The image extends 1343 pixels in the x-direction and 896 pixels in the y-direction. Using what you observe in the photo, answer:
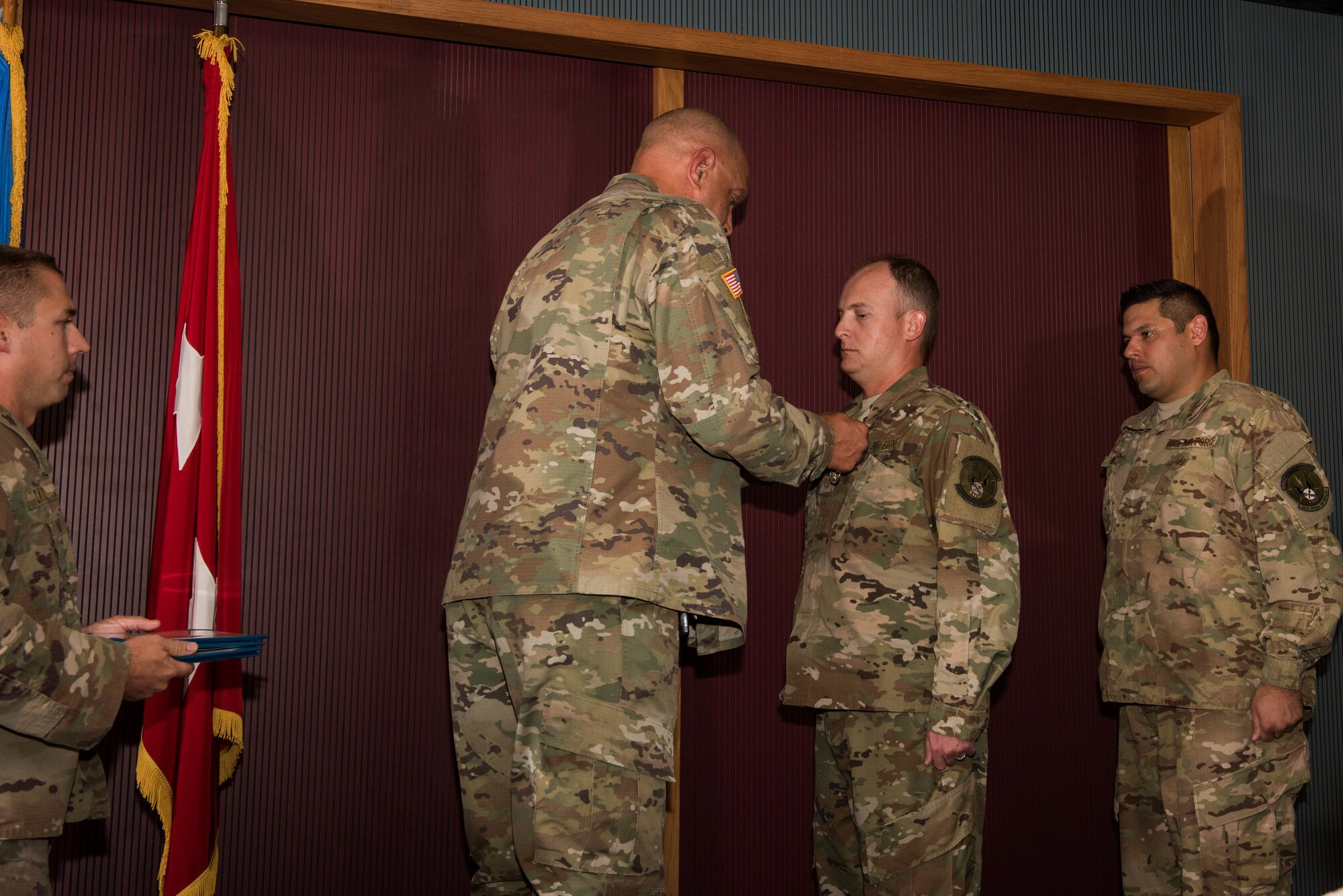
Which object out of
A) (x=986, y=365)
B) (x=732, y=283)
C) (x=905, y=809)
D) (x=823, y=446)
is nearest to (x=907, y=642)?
(x=905, y=809)

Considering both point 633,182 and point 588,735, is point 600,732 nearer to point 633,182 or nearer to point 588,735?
point 588,735

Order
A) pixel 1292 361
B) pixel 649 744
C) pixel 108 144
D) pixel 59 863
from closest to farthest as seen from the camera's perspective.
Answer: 1. pixel 649 744
2. pixel 59 863
3. pixel 108 144
4. pixel 1292 361

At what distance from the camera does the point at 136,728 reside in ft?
9.11

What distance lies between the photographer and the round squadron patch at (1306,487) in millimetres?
2715

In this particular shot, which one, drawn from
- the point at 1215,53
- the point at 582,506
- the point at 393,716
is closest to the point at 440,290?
the point at 393,716

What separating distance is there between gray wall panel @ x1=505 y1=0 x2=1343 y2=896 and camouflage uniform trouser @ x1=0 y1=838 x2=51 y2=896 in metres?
2.89

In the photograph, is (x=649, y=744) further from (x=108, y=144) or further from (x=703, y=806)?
(x=108, y=144)

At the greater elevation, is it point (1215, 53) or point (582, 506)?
point (1215, 53)

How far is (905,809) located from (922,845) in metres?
0.08

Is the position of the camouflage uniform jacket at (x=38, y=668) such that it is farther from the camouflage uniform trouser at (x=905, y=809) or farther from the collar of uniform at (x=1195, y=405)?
the collar of uniform at (x=1195, y=405)

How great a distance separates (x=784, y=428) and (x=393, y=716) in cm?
153

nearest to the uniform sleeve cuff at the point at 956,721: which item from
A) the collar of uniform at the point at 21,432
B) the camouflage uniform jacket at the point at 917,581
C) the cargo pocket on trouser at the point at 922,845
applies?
the camouflage uniform jacket at the point at 917,581

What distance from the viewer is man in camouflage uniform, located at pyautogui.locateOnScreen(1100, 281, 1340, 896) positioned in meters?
2.64

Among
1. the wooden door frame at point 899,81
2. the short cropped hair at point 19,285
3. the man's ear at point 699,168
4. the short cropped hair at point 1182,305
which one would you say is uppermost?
the wooden door frame at point 899,81
